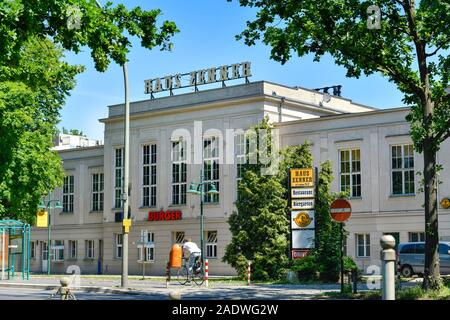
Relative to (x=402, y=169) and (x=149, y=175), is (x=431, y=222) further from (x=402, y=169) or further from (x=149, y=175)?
(x=149, y=175)

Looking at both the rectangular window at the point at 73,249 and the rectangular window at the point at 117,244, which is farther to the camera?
the rectangular window at the point at 73,249

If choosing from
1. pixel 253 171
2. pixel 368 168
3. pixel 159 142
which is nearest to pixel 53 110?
pixel 159 142

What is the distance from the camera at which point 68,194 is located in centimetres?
6344

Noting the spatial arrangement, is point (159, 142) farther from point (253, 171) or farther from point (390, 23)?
point (390, 23)

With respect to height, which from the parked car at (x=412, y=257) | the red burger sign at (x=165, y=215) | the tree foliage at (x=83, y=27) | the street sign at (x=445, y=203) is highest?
the tree foliage at (x=83, y=27)

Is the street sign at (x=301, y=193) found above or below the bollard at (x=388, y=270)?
above

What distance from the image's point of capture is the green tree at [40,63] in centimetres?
1925

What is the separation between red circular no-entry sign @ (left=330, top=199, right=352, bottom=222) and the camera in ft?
73.6

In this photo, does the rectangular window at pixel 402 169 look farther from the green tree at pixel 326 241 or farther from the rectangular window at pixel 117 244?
the rectangular window at pixel 117 244

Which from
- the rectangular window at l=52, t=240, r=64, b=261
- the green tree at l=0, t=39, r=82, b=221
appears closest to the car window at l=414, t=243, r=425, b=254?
the green tree at l=0, t=39, r=82, b=221

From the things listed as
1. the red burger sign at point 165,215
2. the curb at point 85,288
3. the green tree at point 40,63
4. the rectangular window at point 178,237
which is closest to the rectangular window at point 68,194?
the red burger sign at point 165,215

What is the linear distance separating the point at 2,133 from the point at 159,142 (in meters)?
20.5

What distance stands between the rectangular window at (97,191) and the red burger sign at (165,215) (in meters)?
7.22

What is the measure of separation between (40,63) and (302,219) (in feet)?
43.1
